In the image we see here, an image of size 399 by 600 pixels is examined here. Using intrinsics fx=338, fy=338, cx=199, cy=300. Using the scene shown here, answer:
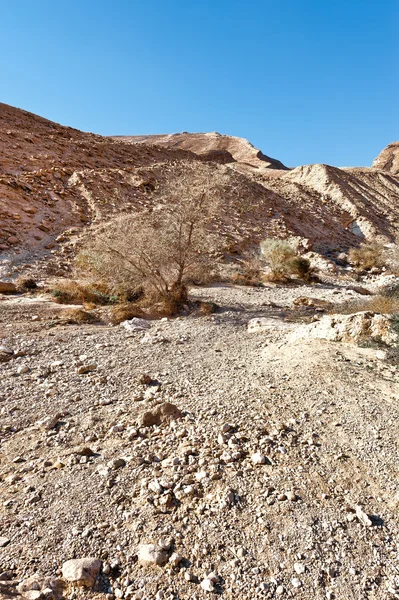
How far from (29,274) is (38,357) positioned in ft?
21.1

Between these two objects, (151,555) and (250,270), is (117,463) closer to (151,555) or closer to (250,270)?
(151,555)

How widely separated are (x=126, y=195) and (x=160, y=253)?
11.7 meters

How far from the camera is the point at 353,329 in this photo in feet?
18.3

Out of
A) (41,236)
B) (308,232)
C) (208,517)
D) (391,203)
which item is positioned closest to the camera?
(208,517)

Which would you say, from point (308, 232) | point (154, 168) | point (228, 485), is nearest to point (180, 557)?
point (228, 485)

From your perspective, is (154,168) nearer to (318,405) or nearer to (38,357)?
(38,357)

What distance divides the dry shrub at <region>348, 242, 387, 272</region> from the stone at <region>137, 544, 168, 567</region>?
673 inches

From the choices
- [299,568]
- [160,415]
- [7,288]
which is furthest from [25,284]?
[299,568]

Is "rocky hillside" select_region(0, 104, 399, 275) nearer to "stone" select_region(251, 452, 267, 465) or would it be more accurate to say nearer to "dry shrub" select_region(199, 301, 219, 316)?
"dry shrub" select_region(199, 301, 219, 316)

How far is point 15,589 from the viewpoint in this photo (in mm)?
1854

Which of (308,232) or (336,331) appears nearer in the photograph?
(336,331)

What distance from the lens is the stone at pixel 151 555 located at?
2.02 metres

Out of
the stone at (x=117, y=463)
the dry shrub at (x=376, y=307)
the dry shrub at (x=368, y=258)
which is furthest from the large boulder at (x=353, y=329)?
the dry shrub at (x=368, y=258)

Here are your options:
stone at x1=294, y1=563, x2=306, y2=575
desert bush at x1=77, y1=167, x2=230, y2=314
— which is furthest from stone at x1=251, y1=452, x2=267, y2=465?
desert bush at x1=77, y1=167, x2=230, y2=314
